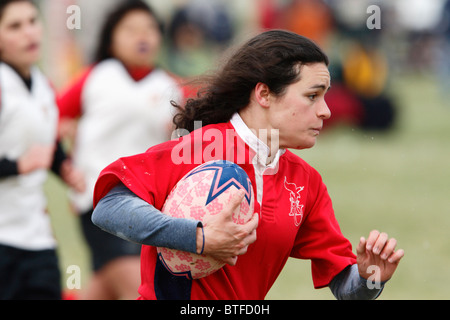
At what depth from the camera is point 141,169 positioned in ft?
9.43

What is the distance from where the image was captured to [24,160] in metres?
4.58

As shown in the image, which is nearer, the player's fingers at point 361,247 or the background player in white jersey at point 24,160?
the player's fingers at point 361,247

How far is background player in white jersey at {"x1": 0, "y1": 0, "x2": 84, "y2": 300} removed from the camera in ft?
14.8

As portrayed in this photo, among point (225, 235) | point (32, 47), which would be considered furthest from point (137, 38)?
point (225, 235)

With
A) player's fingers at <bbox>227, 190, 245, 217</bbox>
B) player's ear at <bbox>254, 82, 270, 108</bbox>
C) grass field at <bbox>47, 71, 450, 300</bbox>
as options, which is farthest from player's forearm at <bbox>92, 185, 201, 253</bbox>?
grass field at <bbox>47, 71, 450, 300</bbox>

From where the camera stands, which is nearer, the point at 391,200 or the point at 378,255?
the point at 378,255

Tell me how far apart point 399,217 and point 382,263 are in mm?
5744

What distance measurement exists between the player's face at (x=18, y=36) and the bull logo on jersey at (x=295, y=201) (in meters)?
2.31

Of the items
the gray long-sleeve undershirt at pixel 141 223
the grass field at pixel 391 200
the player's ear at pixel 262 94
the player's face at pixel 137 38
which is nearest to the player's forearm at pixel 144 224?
the gray long-sleeve undershirt at pixel 141 223

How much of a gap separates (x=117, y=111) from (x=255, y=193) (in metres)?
2.76

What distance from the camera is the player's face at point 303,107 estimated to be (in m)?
3.00

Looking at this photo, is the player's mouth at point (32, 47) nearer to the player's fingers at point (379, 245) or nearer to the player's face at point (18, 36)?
the player's face at point (18, 36)

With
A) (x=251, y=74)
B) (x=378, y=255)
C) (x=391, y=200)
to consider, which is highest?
(x=251, y=74)

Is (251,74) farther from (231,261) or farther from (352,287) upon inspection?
(352,287)
